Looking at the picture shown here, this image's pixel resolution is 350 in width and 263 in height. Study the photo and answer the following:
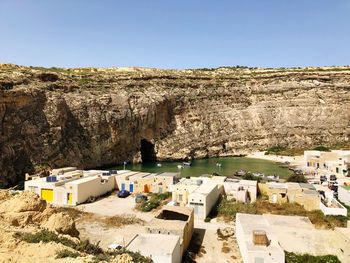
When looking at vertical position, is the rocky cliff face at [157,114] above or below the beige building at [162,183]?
above

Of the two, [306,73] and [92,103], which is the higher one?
[306,73]

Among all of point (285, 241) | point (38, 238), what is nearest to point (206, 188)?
point (285, 241)

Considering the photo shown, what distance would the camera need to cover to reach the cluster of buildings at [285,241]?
15883mm

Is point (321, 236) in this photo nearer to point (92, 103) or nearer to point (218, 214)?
point (218, 214)

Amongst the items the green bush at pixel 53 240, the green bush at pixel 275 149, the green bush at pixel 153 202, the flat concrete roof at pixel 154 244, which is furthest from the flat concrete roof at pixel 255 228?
the green bush at pixel 275 149

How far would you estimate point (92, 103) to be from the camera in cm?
5522

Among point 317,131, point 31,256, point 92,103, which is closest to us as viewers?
point 31,256

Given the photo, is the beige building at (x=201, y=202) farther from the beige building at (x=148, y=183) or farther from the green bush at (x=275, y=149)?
the green bush at (x=275, y=149)

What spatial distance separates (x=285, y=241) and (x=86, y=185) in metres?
18.2

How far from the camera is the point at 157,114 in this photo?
63750mm

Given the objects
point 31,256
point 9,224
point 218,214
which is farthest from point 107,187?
point 31,256

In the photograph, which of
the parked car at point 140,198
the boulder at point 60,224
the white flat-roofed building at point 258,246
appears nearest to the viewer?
the boulder at point 60,224

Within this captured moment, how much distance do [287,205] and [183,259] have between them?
1256 centimetres

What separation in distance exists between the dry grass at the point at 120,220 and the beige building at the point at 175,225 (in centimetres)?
267
